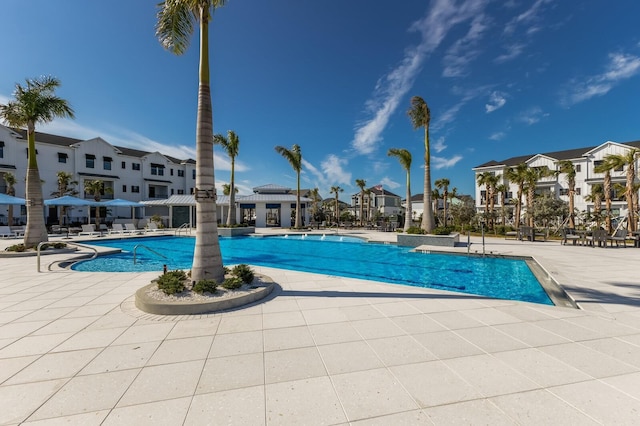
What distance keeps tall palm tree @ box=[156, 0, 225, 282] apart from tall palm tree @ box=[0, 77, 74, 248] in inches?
432

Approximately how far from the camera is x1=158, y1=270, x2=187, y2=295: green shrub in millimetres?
5578

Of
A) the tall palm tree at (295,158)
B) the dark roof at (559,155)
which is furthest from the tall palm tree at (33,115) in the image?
the dark roof at (559,155)

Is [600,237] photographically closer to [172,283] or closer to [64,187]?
[172,283]

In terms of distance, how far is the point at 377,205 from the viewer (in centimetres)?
6084

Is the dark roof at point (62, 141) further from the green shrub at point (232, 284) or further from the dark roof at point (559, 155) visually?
the dark roof at point (559, 155)

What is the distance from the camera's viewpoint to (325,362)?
341 cm

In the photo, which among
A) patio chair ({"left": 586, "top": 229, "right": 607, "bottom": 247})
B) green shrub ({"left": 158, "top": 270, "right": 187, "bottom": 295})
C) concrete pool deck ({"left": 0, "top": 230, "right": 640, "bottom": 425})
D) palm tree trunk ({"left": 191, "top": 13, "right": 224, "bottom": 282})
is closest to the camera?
concrete pool deck ({"left": 0, "top": 230, "right": 640, "bottom": 425})

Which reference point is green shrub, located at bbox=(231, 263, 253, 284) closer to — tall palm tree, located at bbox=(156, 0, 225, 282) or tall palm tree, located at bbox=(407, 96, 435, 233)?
tall palm tree, located at bbox=(156, 0, 225, 282)

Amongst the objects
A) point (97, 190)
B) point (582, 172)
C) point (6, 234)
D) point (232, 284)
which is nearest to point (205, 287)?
point (232, 284)

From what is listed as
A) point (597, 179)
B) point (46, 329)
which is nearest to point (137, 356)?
point (46, 329)

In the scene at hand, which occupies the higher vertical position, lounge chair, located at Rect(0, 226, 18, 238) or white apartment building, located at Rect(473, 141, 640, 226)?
white apartment building, located at Rect(473, 141, 640, 226)

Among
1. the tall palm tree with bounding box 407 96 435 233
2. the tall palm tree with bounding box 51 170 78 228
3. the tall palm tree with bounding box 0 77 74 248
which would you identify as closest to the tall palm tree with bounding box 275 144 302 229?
the tall palm tree with bounding box 407 96 435 233

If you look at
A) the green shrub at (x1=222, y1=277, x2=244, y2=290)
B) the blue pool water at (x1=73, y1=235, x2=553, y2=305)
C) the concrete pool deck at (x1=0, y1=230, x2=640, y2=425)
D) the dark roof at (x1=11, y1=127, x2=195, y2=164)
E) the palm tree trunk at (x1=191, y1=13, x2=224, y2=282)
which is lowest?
the blue pool water at (x1=73, y1=235, x2=553, y2=305)

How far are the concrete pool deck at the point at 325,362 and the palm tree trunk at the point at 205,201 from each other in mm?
1496
